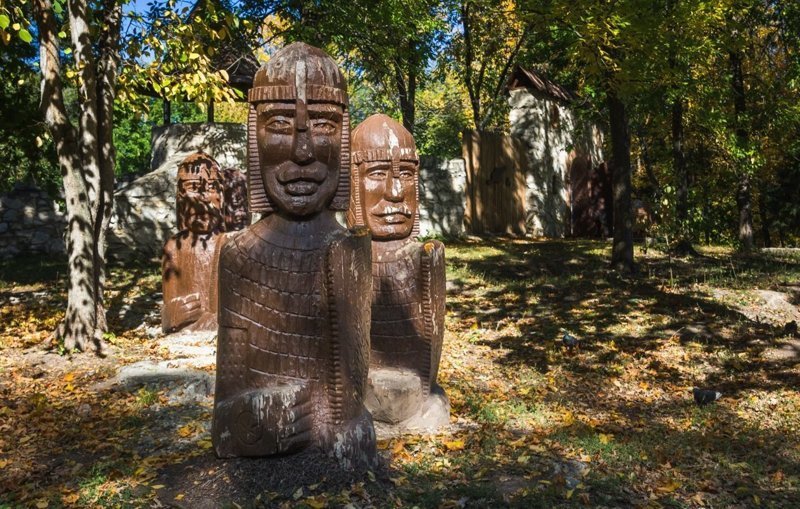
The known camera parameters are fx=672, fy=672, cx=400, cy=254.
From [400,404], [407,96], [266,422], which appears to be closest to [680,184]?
[407,96]

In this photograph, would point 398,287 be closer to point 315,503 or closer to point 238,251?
point 238,251

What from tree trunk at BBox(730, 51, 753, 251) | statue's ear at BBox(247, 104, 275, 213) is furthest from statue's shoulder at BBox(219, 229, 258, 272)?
tree trunk at BBox(730, 51, 753, 251)

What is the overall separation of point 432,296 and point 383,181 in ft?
3.32

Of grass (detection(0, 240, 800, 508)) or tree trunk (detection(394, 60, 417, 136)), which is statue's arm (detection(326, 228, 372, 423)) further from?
tree trunk (detection(394, 60, 417, 136))

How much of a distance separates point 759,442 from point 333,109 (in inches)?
157

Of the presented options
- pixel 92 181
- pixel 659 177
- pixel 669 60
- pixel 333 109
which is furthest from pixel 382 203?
pixel 659 177

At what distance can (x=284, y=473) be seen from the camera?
3.93 m

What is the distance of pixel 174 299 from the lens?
8312mm

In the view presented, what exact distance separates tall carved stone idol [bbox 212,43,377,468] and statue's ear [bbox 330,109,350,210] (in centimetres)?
8

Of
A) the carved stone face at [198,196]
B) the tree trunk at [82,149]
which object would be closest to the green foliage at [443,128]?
the carved stone face at [198,196]

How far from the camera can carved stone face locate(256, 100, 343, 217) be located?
4.06 metres

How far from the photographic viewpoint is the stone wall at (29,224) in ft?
44.0

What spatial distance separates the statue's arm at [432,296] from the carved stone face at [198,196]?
407 cm

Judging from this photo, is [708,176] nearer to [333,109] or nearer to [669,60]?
[669,60]
